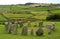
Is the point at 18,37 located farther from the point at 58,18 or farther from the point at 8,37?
the point at 58,18

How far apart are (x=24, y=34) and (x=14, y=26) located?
167 centimetres

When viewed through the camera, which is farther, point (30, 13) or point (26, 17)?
point (30, 13)

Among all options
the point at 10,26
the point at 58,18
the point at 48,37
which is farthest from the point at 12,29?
the point at 58,18

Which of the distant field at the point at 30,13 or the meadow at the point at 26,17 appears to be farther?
the distant field at the point at 30,13

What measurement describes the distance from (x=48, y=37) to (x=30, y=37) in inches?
78.6

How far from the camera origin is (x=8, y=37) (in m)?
27.8

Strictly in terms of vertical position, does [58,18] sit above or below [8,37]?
below

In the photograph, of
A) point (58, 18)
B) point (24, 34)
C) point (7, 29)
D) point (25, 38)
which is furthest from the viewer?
point (58, 18)

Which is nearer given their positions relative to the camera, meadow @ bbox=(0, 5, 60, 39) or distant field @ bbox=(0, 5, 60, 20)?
meadow @ bbox=(0, 5, 60, 39)

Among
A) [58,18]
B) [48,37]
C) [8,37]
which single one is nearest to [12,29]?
[8,37]

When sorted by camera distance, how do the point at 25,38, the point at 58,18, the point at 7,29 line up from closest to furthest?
the point at 25,38
the point at 7,29
the point at 58,18

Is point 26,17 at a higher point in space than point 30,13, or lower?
higher

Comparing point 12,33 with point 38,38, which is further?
point 12,33

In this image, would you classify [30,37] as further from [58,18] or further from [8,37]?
[58,18]
